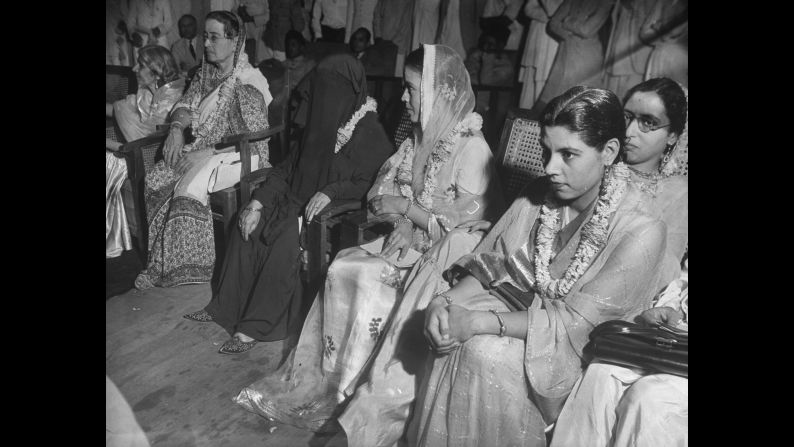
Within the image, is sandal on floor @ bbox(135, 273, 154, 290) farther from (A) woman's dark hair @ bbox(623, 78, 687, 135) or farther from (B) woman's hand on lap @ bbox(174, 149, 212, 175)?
(A) woman's dark hair @ bbox(623, 78, 687, 135)

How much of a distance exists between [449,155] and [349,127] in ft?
2.39

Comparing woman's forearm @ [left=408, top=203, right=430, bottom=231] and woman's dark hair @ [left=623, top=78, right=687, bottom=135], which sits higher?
woman's dark hair @ [left=623, top=78, right=687, bottom=135]

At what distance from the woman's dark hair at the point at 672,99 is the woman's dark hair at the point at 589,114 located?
1.11 ft

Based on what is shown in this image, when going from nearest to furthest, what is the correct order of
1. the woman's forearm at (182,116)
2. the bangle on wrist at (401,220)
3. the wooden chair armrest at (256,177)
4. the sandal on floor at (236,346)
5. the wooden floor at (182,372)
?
1. the wooden floor at (182,372)
2. the bangle on wrist at (401,220)
3. the sandal on floor at (236,346)
4. the wooden chair armrest at (256,177)
5. the woman's forearm at (182,116)

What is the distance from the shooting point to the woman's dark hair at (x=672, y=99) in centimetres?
182

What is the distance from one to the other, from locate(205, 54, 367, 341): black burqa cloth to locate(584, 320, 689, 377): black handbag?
1658mm

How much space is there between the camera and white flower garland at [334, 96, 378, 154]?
2908mm

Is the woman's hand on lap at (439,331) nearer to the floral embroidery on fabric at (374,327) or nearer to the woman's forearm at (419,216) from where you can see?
the floral embroidery on fabric at (374,327)

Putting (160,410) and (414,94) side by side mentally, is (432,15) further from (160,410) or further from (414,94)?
(160,410)

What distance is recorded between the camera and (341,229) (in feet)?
8.59

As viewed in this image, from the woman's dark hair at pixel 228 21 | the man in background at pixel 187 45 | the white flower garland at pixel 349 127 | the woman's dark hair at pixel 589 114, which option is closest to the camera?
the woman's dark hair at pixel 589 114

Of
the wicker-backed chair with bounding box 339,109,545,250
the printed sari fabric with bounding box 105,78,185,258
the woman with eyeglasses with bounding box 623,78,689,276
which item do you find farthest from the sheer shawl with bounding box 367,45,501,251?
the printed sari fabric with bounding box 105,78,185,258

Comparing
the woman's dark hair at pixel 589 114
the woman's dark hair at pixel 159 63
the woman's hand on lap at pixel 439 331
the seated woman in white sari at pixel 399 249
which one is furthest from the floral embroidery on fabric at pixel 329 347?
the woman's dark hair at pixel 159 63

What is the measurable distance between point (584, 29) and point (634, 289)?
2.98 metres
